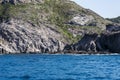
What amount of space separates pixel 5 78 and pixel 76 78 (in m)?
14.7

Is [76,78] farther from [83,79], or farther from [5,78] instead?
[5,78]

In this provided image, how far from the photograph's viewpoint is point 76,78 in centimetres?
9056

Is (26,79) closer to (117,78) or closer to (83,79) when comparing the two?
(83,79)

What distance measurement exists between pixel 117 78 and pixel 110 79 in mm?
1755

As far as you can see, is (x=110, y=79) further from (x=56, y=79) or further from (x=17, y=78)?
(x=17, y=78)

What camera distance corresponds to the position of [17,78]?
296ft

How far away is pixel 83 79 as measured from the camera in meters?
89.1

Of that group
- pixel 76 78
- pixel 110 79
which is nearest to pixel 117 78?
pixel 110 79

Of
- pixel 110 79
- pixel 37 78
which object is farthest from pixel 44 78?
pixel 110 79

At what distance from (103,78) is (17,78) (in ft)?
58.3

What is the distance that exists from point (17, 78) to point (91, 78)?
15346 millimetres

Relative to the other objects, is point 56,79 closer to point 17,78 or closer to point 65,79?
point 65,79

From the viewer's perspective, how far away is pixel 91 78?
90.6 meters

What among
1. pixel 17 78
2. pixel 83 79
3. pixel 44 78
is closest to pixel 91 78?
pixel 83 79
